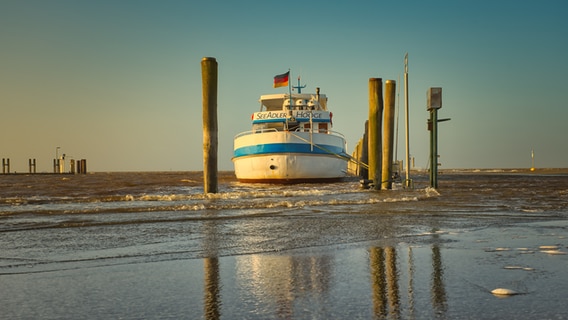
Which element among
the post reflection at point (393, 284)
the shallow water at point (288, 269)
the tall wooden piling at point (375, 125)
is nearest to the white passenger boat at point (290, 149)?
the tall wooden piling at point (375, 125)

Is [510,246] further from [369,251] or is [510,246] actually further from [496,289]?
[496,289]

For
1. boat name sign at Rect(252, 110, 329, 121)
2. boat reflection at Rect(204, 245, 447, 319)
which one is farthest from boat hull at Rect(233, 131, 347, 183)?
boat reflection at Rect(204, 245, 447, 319)

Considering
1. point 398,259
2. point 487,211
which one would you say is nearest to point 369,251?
point 398,259

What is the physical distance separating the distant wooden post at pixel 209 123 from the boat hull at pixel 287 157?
10.5 metres

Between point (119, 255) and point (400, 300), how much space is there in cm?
268

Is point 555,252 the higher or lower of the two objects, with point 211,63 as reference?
lower

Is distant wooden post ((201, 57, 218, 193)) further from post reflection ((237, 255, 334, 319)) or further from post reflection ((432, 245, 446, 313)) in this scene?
post reflection ((432, 245, 446, 313))

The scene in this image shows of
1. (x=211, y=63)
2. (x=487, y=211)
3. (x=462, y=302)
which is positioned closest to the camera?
(x=462, y=302)

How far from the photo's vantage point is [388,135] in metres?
16.5

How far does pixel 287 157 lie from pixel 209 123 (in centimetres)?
1122

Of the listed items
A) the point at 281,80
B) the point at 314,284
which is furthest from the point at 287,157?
the point at 314,284

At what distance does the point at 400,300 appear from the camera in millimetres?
2578

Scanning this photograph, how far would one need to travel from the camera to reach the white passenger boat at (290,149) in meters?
24.9

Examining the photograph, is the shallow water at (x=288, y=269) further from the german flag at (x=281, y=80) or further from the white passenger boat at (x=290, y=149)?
the german flag at (x=281, y=80)
